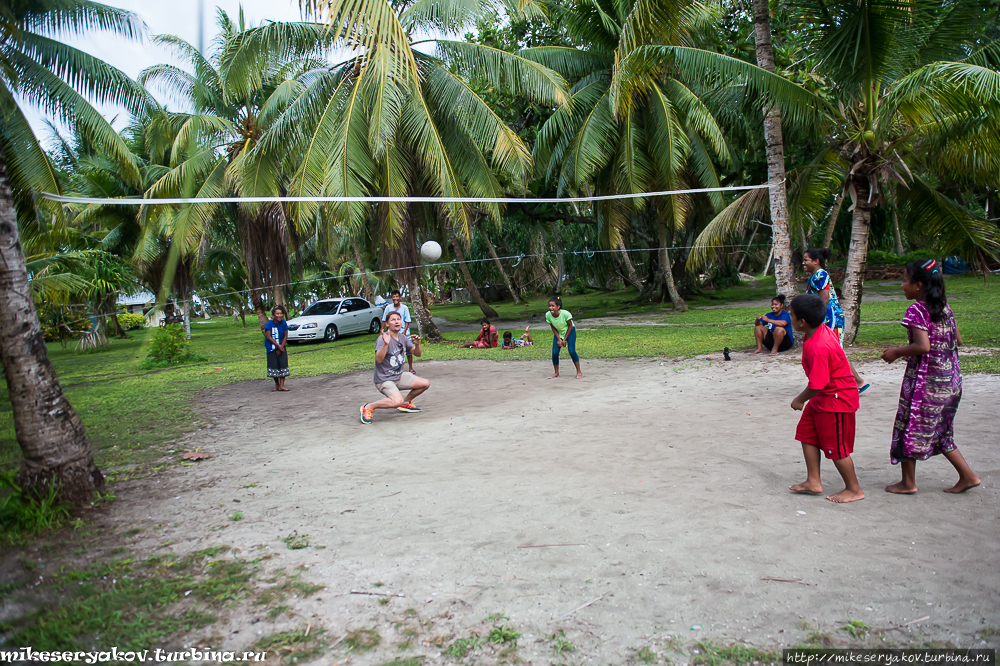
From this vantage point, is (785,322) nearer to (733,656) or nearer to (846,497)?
(846,497)

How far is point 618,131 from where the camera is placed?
1830cm

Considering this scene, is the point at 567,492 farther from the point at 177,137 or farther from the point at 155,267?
the point at 155,267

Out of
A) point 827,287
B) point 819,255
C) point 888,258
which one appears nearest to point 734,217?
point 819,255

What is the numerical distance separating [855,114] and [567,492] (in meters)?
9.07

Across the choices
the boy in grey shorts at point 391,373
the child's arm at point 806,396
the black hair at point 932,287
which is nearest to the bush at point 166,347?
the boy in grey shorts at point 391,373

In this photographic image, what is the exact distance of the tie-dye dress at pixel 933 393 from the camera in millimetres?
4219

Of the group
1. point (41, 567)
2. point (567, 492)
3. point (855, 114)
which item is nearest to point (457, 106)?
point (855, 114)

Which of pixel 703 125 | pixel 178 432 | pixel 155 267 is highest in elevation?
pixel 703 125

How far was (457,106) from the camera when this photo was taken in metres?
14.9

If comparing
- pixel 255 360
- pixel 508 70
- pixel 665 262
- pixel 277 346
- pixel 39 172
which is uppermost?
pixel 508 70

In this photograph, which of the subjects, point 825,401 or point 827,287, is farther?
point 827,287

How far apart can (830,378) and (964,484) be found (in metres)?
1.13

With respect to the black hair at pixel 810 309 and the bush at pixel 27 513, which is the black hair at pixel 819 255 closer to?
the black hair at pixel 810 309

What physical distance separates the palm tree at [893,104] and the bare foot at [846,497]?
6.64 meters
